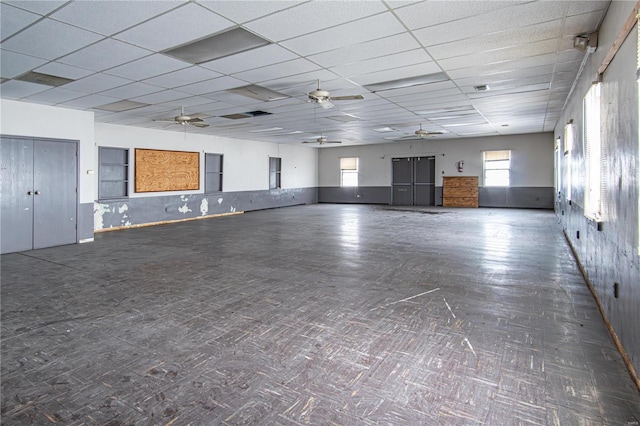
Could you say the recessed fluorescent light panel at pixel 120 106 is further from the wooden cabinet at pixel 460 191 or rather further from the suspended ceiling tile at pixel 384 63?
the wooden cabinet at pixel 460 191

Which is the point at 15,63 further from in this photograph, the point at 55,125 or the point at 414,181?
the point at 414,181

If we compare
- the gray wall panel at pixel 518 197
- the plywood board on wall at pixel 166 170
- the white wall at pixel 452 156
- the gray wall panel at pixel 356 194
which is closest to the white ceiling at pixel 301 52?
the plywood board on wall at pixel 166 170

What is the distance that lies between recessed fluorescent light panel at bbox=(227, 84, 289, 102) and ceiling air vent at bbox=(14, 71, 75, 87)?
237 cm

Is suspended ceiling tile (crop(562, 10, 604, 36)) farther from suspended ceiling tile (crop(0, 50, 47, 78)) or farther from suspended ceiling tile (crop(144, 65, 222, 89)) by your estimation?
suspended ceiling tile (crop(0, 50, 47, 78))

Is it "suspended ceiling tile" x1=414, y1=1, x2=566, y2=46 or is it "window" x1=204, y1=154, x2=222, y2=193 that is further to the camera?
"window" x1=204, y1=154, x2=222, y2=193

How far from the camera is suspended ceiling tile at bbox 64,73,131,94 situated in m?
5.21

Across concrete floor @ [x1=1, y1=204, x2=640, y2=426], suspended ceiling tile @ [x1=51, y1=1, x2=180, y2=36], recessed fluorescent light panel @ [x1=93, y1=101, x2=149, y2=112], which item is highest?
recessed fluorescent light panel @ [x1=93, y1=101, x2=149, y2=112]

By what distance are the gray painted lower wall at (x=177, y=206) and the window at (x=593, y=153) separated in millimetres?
9577

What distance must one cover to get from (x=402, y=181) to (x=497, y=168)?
379cm

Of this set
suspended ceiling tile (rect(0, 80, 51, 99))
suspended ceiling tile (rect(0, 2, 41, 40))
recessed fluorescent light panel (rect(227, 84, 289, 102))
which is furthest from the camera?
recessed fluorescent light panel (rect(227, 84, 289, 102))

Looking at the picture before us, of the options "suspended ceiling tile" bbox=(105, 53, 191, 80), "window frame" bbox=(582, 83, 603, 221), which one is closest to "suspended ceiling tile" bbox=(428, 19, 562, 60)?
"window frame" bbox=(582, 83, 603, 221)

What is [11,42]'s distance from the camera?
3.85 m

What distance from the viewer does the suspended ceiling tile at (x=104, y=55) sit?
159 inches

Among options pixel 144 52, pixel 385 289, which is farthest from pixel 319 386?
pixel 144 52
